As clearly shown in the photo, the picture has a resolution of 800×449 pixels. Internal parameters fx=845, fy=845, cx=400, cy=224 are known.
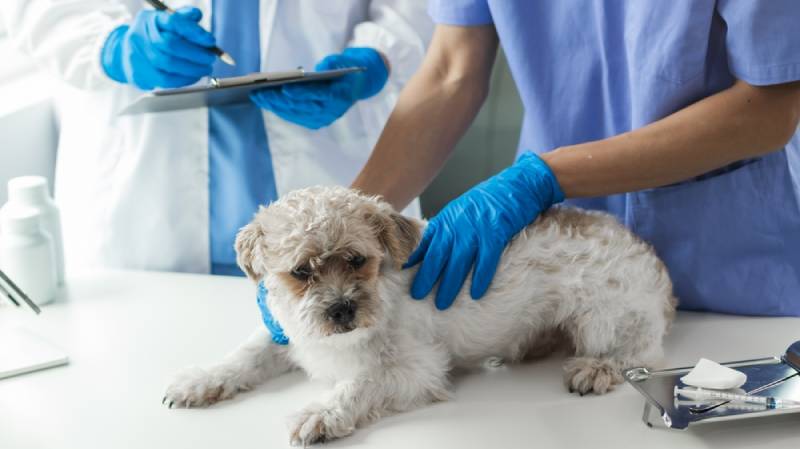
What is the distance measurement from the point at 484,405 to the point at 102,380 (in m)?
0.61

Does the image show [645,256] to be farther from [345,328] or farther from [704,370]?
[345,328]

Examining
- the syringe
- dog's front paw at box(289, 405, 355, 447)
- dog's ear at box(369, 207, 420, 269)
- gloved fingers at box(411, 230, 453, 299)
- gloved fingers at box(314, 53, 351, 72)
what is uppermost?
gloved fingers at box(314, 53, 351, 72)

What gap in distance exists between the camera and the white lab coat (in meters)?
1.98

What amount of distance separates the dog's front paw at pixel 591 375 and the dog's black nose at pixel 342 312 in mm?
358

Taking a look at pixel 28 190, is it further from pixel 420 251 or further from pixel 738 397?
pixel 738 397

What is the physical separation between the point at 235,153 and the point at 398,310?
2.86ft

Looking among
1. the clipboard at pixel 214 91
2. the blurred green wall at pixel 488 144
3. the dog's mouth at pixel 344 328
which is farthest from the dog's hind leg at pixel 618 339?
the blurred green wall at pixel 488 144

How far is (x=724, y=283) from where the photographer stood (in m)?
1.51

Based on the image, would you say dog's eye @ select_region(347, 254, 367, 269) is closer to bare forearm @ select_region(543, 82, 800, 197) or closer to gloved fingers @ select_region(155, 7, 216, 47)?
bare forearm @ select_region(543, 82, 800, 197)

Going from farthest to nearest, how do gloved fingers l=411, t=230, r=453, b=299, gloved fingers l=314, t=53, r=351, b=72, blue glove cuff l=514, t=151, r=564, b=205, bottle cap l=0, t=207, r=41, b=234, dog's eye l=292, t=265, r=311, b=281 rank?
gloved fingers l=314, t=53, r=351, b=72 → bottle cap l=0, t=207, r=41, b=234 → blue glove cuff l=514, t=151, r=564, b=205 → gloved fingers l=411, t=230, r=453, b=299 → dog's eye l=292, t=265, r=311, b=281

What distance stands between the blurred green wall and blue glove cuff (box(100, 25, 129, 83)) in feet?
3.58

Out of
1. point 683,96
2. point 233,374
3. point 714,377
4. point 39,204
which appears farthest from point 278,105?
point 714,377

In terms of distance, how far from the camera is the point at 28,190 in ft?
5.29

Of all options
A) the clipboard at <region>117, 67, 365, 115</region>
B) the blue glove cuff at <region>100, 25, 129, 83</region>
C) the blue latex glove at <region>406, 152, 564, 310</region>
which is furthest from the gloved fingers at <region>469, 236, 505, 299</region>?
the blue glove cuff at <region>100, 25, 129, 83</region>
